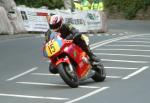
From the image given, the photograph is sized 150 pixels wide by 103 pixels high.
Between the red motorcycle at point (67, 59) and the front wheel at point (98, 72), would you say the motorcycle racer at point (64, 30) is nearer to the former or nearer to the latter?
the red motorcycle at point (67, 59)

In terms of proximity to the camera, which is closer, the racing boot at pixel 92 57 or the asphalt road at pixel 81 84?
the asphalt road at pixel 81 84

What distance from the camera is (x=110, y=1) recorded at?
191ft

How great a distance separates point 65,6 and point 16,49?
1880cm

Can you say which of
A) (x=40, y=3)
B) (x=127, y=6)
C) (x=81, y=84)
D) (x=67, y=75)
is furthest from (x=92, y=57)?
(x=127, y=6)

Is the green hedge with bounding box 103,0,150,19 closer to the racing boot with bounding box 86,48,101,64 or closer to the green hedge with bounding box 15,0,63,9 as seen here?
the green hedge with bounding box 15,0,63,9

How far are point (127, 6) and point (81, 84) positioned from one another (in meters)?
43.3

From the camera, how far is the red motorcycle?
43.4 feet

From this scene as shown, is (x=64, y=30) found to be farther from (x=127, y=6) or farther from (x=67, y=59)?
(x=127, y=6)

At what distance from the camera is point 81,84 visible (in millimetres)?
14164

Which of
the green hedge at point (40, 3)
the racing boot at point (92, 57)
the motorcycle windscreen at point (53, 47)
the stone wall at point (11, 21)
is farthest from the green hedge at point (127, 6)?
the motorcycle windscreen at point (53, 47)

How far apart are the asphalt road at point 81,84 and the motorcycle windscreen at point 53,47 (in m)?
0.78

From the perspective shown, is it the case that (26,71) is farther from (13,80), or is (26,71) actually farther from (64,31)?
(64,31)

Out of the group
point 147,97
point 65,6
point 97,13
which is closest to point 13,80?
point 147,97

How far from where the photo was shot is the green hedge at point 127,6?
55.4m
